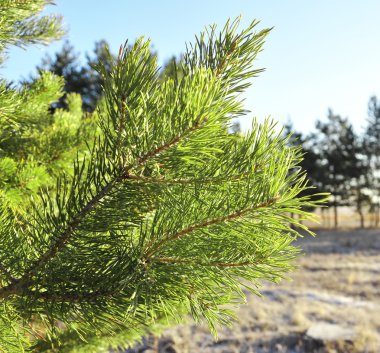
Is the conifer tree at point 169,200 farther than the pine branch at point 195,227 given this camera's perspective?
No

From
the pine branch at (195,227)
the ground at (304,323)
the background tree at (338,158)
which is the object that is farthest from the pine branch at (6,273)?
the background tree at (338,158)

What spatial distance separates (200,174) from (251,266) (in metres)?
0.47

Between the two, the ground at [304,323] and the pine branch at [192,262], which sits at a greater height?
the pine branch at [192,262]

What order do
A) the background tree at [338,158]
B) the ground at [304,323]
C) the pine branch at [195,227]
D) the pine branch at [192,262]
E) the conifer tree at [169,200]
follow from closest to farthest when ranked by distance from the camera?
the conifer tree at [169,200] < the pine branch at [195,227] < the pine branch at [192,262] < the ground at [304,323] < the background tree at [338,158]

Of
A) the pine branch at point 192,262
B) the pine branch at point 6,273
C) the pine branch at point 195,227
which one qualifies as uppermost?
the pine branch at point 195,227

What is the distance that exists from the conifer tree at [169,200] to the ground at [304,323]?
16.5 ft

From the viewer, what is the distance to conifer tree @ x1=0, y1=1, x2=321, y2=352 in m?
1.26

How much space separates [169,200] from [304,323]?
25.2 feet

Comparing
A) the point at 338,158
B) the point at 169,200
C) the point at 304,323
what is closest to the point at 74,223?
the point at 169,200

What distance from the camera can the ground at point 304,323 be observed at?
7.07m

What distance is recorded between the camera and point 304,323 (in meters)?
8.23

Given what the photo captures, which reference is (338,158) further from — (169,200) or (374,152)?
(169,200)

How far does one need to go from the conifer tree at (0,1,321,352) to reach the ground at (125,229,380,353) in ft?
16.5

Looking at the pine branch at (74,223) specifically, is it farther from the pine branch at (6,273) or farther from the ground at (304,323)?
the ground at (304,323)
